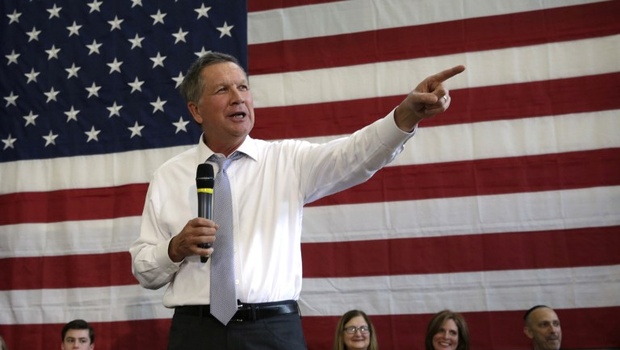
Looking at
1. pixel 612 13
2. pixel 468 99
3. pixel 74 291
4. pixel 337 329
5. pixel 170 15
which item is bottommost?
pixel 337 329

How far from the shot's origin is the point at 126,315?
4449mm

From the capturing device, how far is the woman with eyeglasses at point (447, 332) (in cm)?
374

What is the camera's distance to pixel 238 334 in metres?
1.80

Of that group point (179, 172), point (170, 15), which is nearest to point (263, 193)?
point (179, 172)

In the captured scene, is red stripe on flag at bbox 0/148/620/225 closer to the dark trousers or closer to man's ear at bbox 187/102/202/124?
man's ear at bbox 187/102/202/124

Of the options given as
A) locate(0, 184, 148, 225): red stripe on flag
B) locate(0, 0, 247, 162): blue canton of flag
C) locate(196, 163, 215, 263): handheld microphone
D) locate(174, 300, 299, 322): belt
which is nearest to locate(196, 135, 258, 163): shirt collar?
locate(196, 163, 215, 263): handheld microphone

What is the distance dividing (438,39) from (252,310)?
2674 mm

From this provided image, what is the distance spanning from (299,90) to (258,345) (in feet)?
8.84

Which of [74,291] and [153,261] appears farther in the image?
[74,291]

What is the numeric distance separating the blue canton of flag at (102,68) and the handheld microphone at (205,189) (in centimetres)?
255

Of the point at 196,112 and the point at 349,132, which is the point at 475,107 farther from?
the point at 196,112

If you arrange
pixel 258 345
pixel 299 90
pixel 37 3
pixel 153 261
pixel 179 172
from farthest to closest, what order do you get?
pixel 37 3 → pixel 299 90 → pixel 179 172 → pixel 153 261 → pixel 258 345

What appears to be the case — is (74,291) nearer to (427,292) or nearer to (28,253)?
(28,253)

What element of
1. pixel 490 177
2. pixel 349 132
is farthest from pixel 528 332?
pixel 349 132
